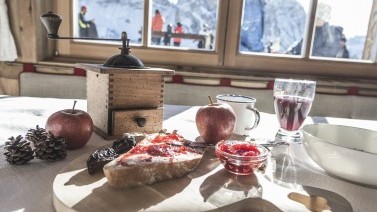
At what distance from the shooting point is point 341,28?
2014 millimetres

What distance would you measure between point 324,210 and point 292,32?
5.53ft

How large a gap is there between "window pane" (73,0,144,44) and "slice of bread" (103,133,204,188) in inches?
57.1

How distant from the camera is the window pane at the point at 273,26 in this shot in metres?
1.96

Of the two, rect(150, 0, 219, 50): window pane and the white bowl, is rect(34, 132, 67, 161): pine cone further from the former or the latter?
rect(150, 0, 219, 50): window pane

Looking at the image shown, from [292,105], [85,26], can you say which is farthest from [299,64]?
[85,26]

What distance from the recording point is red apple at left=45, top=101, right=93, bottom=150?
72 centimetres

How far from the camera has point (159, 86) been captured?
0.88m

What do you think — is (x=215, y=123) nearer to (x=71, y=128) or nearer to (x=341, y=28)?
(x=71, y=128)

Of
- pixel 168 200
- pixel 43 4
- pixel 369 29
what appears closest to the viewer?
pixel 168 200

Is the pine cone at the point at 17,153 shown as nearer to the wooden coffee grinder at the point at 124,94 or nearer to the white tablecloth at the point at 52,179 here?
the white tablecloth at the point at 52,179

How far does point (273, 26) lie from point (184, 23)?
1.87 ft

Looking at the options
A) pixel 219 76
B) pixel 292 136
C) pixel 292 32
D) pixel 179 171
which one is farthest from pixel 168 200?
pixel 292 32

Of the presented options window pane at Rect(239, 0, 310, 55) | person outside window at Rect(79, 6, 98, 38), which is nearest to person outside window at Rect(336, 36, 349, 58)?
window pane at Rect(239, 0, 310, 55)

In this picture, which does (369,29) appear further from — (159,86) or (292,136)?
(159,86)
